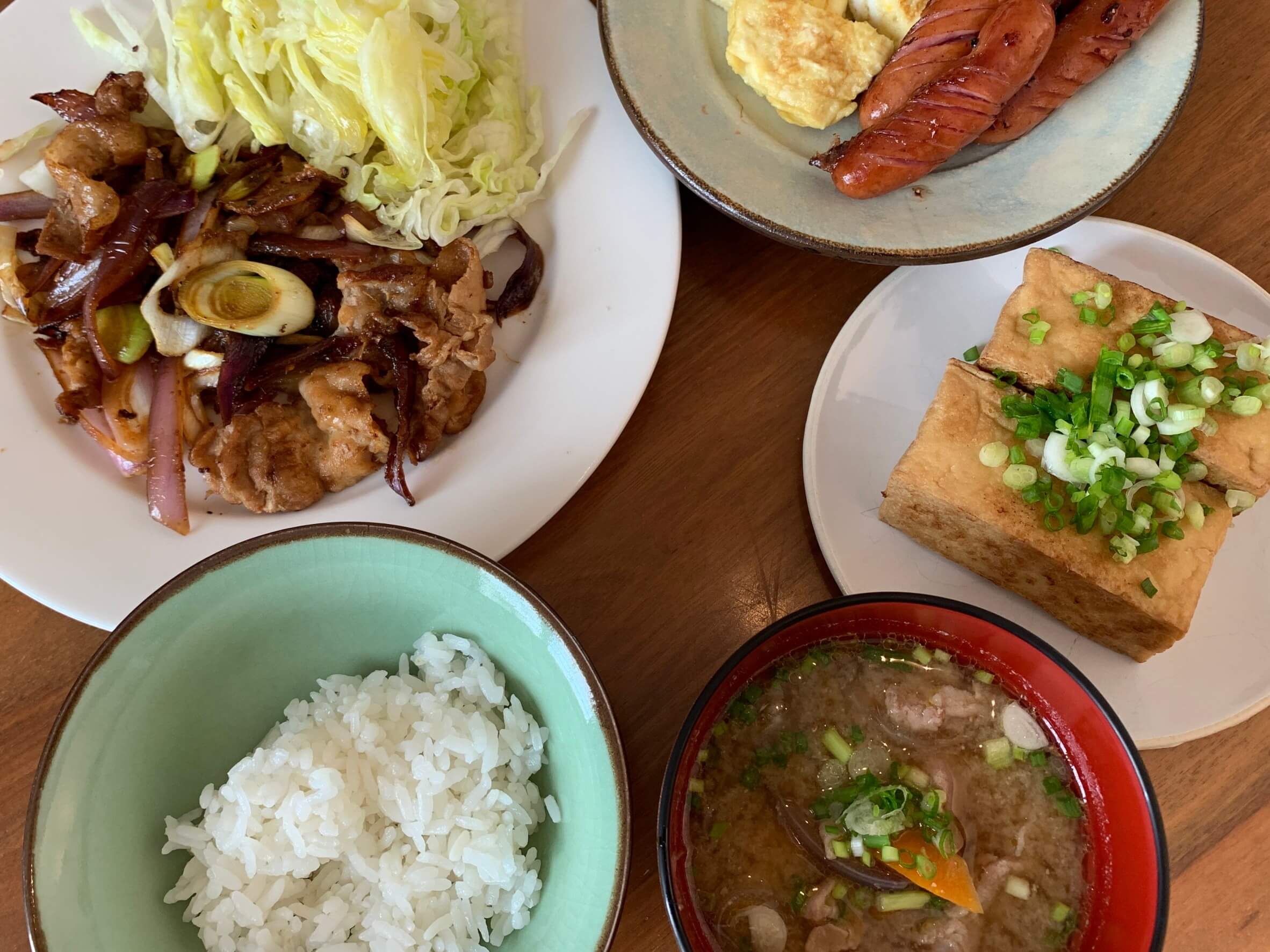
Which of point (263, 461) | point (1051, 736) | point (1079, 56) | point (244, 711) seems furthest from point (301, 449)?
point (1079, 56)

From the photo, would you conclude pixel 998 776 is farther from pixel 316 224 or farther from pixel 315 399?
A: pixel 316 224

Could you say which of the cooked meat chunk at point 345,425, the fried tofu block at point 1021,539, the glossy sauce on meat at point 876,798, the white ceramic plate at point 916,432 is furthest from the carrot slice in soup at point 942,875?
the cooked meat chunk at point 345,425

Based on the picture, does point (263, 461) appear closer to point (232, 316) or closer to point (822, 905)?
point (232, 316)

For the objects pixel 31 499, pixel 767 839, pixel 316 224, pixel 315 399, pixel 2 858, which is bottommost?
pixel 2 858

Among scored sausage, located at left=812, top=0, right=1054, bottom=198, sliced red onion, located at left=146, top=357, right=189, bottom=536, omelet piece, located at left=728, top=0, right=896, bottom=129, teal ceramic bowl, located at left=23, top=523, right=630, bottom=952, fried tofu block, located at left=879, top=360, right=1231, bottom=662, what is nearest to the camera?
teal ceramic bowl, located at left=23, top=523, right=630, bottom=952

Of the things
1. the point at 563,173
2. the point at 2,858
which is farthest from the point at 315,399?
the point at 2,858

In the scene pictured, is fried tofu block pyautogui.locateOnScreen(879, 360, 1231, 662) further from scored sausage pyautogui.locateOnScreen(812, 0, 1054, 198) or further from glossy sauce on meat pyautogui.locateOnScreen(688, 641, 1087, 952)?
scored sausage pyautogui.locateOnScreen(812, 0, 1054, 198)

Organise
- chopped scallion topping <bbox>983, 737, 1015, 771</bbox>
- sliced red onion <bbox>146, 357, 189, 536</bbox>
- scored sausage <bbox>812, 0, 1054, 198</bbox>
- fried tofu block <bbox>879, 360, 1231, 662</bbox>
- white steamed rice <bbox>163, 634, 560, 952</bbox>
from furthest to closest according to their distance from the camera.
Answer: scored sausage <bbox>812, 0, 1054, 198</bbox>
sliced red onion <bbox>146, 357, 189, 536</bbox>
fried tofu block <bbox>879, 360, 1231, 662</bbox>
chopped scallion topping <bbox>983, 737, 1015, 771</bbox>
white steamed rice <bbox>163, 634, 560, 952</bbox>

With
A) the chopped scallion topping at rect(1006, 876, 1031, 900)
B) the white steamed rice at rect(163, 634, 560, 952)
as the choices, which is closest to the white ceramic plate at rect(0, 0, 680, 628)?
the white steamed rice at rect(163, 634, 560, 952)
